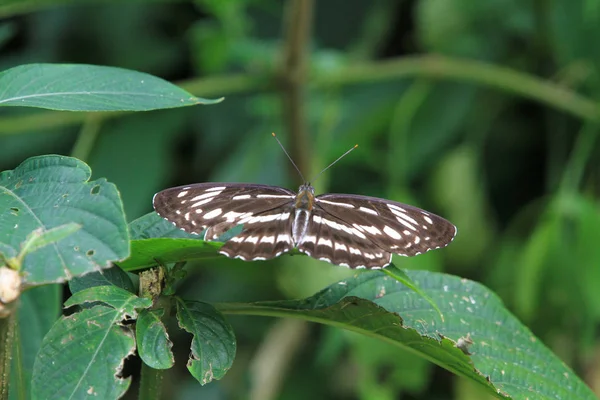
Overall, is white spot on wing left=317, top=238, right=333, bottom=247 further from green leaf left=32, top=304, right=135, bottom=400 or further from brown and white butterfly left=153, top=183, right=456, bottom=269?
green leaf left=32, top=304, right=135, bottom=400

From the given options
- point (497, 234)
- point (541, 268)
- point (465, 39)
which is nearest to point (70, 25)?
point (465, 39)

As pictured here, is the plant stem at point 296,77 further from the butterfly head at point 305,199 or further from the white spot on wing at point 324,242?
the white spot on wing at point 324,242

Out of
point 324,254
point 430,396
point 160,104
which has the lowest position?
point 430,396

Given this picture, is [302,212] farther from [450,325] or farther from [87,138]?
[87,138]

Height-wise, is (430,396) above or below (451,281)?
below

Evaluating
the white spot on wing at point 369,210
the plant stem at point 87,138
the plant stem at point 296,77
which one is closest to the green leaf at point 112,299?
the white spot on wing at point 369,210

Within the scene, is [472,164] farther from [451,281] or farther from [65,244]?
[65,244]

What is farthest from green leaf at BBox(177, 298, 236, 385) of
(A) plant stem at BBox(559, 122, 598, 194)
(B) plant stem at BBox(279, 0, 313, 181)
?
(A) plant stem at BBox(559, 122, 598, 194)
